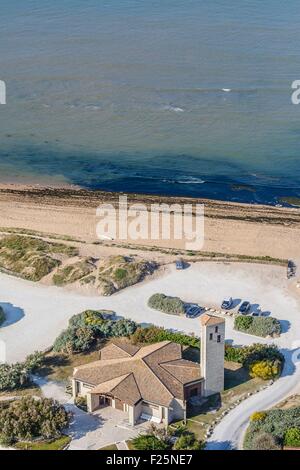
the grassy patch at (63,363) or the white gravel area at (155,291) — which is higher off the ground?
the white gravel area at (155,291)

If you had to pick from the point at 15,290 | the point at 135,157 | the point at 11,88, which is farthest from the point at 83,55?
the point at 15,290

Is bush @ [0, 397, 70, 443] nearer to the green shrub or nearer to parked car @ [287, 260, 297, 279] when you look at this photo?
the green shrub

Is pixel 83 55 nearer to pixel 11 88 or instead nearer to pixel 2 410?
pixel 11 88

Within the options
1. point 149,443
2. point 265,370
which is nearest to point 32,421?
point 149,443

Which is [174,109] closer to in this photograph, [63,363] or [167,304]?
[167,304]

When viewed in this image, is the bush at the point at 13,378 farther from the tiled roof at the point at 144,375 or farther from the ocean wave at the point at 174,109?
the ocean wave at the point at 174,109

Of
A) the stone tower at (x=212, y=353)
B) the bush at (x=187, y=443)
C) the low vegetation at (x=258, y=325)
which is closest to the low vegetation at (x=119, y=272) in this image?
the low vegetation at (x=258, y=325)
